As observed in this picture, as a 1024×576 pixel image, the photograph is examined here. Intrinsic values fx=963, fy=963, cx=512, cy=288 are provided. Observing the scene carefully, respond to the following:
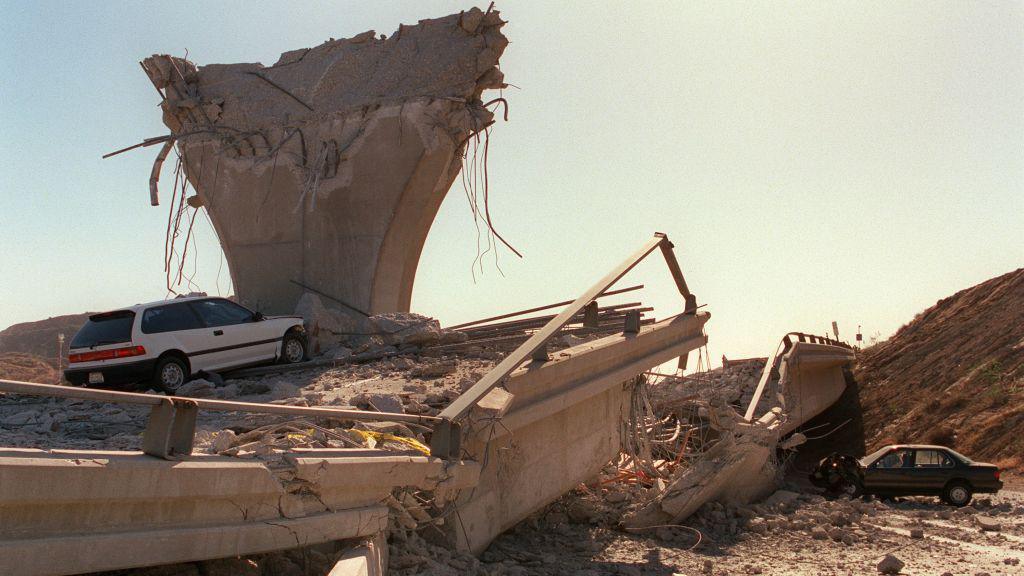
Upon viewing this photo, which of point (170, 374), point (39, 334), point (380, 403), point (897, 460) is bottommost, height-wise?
point (897, 460)

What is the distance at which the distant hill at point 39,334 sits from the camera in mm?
43750

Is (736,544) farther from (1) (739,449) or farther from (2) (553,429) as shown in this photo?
(2) (553,429)

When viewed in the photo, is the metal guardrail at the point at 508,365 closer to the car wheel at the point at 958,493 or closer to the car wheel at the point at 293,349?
the car wheel at the point at 293,349

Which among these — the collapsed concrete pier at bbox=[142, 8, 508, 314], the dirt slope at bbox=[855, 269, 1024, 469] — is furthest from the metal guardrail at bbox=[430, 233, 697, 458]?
the dirt slope at bbox=[855, 269, 1024, 469]

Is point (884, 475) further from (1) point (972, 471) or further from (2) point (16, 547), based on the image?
(2) point (16, 547)

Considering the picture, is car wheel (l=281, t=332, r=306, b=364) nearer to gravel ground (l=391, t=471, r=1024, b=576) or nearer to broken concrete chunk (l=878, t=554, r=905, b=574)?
gravel ground (l=391, t=471, r=1024, b=576)

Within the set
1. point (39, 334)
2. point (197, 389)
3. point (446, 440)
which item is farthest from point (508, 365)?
point (39, 334)

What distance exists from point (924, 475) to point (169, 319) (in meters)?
13.1

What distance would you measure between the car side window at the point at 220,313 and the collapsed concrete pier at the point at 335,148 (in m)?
3.60

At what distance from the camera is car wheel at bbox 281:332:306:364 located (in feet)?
44.9

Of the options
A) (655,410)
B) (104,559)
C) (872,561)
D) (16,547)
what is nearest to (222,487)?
(104,559)

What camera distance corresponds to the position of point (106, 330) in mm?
11820

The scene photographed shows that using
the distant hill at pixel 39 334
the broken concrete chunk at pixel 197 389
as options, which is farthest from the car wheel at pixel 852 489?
the distant hill at pixel 39 334

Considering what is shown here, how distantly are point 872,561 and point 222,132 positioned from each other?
42.2 feet
